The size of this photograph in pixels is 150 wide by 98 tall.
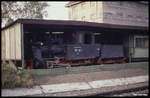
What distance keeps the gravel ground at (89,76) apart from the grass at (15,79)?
0.58 m

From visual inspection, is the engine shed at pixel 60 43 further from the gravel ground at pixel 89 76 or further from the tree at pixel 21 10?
the tree at pixel 21 10

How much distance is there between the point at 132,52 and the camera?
17016 mm

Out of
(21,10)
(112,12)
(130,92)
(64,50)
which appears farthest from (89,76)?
(21,10)

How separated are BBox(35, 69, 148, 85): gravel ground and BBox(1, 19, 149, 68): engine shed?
1933 mm

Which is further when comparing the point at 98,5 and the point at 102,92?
the point at 98,5

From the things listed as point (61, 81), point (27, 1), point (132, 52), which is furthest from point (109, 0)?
point (61, 81)

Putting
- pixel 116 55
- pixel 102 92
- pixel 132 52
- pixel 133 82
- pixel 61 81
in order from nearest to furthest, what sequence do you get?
pixel 102 92 → pixel 61 81 → pixel 133 82 → pixel 116 55 → pixel 132 52

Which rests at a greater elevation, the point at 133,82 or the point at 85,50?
the point at 85,50

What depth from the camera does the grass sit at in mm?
8625

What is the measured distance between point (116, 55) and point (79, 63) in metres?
3.74

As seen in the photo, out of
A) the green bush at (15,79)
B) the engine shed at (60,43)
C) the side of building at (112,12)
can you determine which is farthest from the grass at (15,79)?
the side of building at (112,12)

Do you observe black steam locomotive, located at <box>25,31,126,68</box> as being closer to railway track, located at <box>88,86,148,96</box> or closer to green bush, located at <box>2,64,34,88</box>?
green bush, located at <box>2,64,34,88</box>

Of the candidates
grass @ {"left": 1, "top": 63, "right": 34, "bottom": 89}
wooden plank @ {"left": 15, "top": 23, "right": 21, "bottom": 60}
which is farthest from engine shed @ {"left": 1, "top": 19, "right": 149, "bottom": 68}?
grass @ {"left": 1, "top": 63, "right": 34, "bottom": 89}

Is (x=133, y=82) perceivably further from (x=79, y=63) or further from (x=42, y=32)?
(x=42, y=32)
